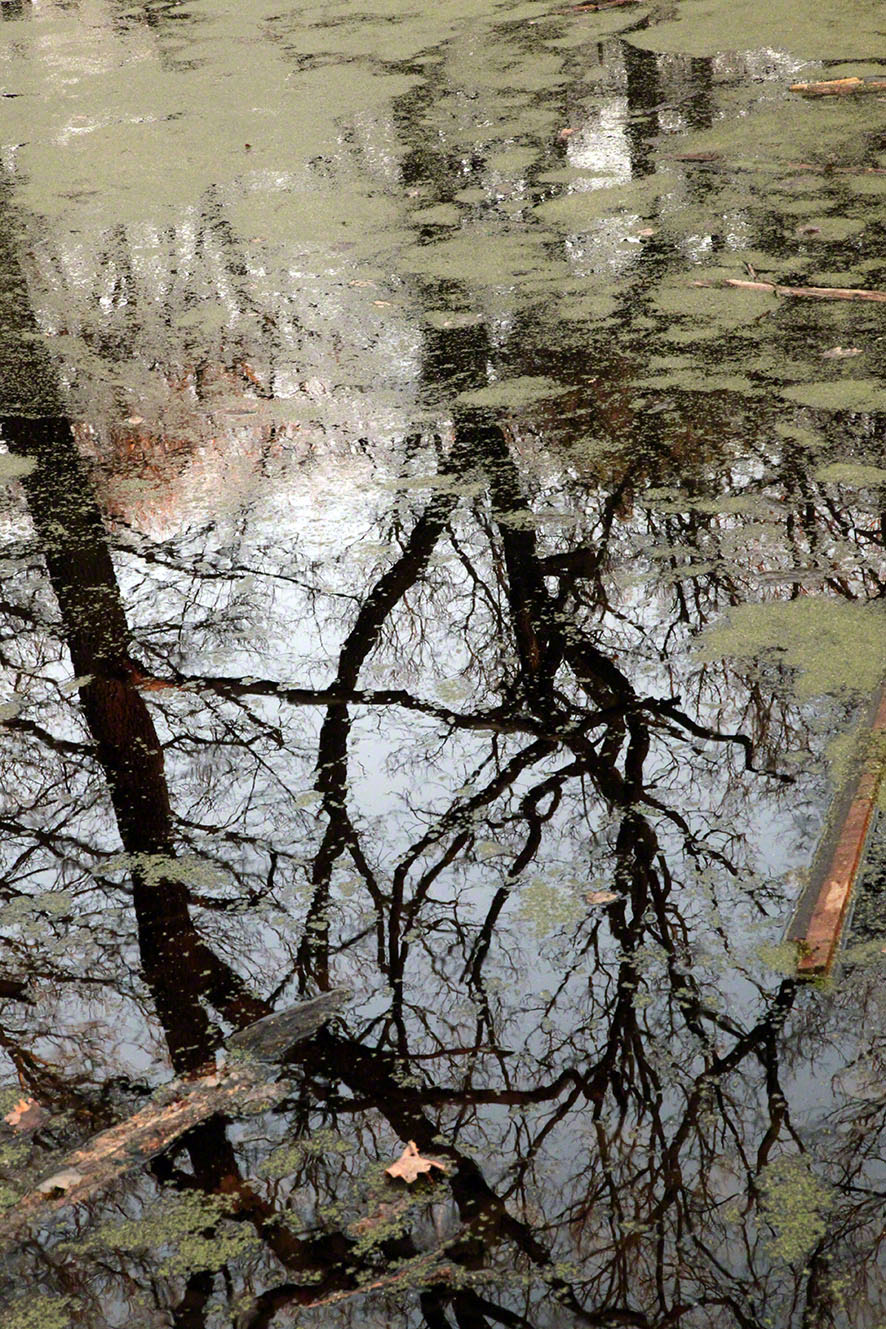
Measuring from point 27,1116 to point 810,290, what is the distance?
4.30 m

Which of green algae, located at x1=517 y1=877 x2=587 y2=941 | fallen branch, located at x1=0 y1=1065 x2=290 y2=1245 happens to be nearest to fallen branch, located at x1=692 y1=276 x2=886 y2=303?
green algae, located at x1=517 y1=877 x2=587 y2=941

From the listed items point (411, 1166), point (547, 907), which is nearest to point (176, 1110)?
point (411, 1166)

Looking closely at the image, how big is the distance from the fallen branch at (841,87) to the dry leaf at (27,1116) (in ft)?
23.9

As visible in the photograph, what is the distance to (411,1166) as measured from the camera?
2080 millimetres

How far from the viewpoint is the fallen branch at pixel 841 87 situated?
7609 mm

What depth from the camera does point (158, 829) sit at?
9.66ft

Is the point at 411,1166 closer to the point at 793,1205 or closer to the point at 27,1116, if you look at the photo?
the point at 793,1205

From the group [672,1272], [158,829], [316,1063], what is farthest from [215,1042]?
[672,1272]

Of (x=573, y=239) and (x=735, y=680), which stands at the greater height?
(x=573, y=239)

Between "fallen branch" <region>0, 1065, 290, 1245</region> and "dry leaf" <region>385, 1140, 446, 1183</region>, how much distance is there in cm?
27

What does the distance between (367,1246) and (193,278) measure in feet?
16.8

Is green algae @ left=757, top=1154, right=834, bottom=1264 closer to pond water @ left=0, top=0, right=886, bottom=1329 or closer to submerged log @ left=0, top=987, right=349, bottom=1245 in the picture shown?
pond water @ left=0, top=0, right=886, bottom=1329

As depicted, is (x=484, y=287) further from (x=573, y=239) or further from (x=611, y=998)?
(x=611, y=998)

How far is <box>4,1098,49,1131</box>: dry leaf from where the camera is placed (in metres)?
2.26
